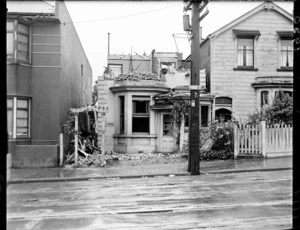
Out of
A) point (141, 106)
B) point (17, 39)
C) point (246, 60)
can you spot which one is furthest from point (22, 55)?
point (246, 60)

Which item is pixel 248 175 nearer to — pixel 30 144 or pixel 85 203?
pixel 85 203

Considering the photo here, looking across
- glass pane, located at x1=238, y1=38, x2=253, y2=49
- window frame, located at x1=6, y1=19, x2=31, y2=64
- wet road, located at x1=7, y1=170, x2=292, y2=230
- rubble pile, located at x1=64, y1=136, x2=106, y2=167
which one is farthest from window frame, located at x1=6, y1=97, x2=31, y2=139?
glass pane, located at x1=238, y1=38, x2=253, y2=49

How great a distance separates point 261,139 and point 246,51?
7897mm

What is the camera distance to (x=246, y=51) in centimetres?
2344

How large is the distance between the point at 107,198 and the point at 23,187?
4165 mm

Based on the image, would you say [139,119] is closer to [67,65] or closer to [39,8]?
[67,65]

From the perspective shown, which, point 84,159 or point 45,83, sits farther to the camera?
point 84,159

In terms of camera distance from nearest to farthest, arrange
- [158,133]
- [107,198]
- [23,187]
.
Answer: [107,198] < [23,187] < [158,133]

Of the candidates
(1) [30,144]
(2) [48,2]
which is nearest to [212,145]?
(1) [30,144]

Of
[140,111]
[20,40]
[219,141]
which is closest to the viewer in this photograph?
[20,40]

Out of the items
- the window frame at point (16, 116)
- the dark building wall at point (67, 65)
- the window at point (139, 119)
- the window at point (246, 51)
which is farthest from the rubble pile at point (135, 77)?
the window frame at point (16, 116)

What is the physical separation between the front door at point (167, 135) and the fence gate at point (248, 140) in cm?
472

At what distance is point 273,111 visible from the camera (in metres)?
19.0

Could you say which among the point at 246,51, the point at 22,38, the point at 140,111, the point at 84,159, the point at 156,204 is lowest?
the point at 84,159
